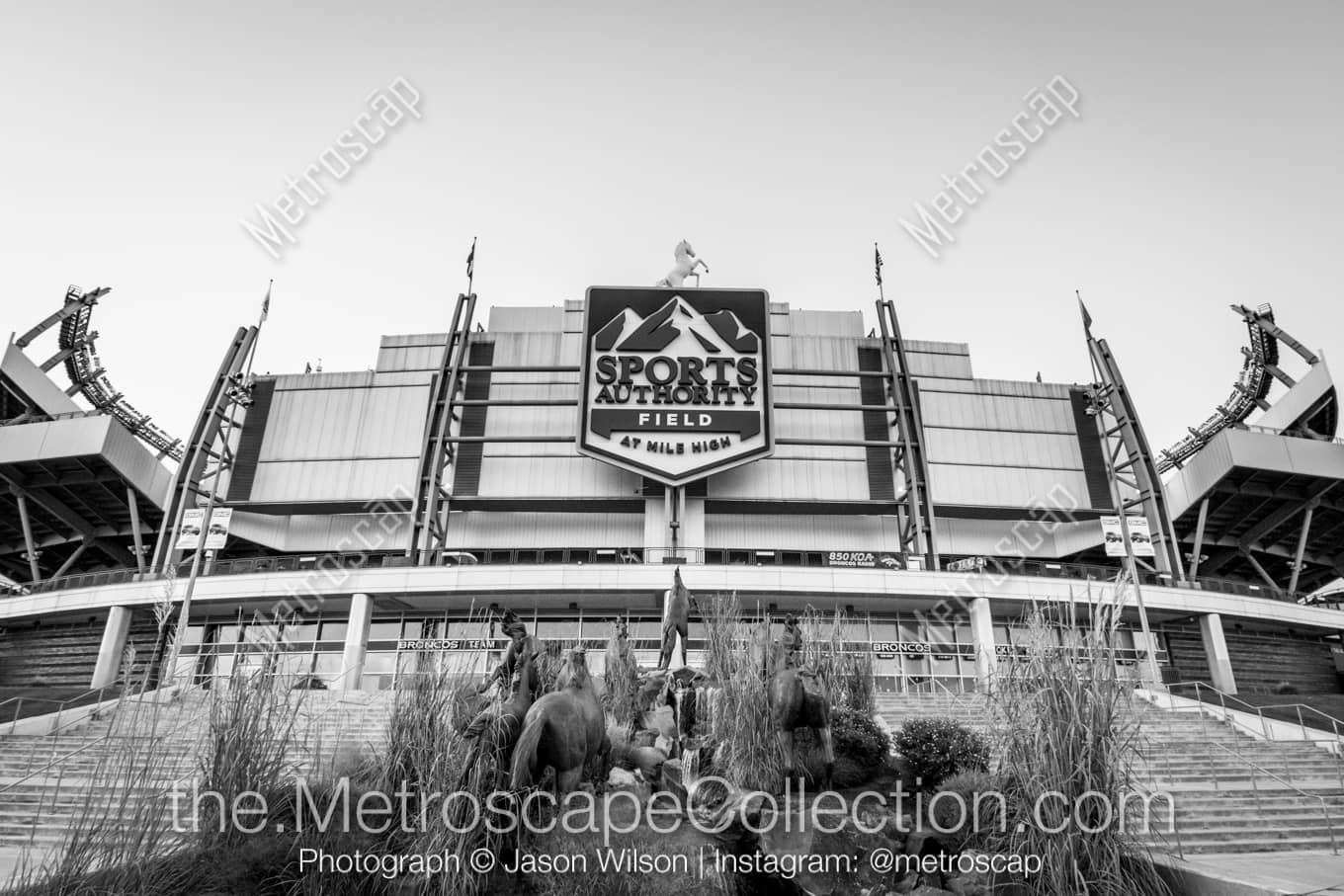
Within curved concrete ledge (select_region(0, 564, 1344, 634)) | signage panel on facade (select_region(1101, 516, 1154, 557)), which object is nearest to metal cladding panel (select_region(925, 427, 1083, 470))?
signage panel on facade (select_region(1101, 516, 1154, 557))

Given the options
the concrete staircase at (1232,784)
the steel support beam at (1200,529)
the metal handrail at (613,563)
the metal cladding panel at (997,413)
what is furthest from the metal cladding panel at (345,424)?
the steel support beam at (1200,529)

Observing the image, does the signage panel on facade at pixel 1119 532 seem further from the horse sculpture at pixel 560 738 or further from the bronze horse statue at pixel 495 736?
the bronze horse statue at pixel 495 736

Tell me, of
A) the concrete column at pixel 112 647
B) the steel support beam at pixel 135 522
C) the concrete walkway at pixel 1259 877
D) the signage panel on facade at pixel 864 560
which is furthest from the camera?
the steel support beam at pixel 135 522

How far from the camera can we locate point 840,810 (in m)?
9.97

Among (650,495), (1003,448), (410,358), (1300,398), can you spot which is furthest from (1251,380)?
(410,358)

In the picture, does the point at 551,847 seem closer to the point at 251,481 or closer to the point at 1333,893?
the point at 1333,893

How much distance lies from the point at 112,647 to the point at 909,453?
125 feet

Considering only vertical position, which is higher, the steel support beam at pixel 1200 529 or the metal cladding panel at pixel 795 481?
the metal cladding panel at pixel 795 481

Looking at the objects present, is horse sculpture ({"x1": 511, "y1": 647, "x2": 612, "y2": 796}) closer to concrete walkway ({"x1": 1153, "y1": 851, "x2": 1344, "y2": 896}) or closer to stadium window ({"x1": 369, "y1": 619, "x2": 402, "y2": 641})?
concrete walkway ({"x1": 1153, "y1": 851, "x2": 1344, "y2": 896})

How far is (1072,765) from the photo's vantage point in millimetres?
7734

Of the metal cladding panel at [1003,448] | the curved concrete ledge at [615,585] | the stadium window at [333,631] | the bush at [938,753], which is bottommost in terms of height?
the bush at [938,753]

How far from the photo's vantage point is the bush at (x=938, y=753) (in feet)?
Answer: 39.2

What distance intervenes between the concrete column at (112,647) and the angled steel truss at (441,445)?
12527mm

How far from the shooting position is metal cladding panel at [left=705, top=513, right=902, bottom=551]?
41500mm
